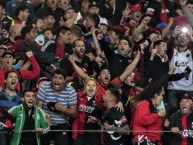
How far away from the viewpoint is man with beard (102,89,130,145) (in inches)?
617

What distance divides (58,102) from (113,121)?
1.10 m

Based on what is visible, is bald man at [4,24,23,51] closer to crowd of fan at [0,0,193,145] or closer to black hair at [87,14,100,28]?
crowd of fan at [0,0,193,145]

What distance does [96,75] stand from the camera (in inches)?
690

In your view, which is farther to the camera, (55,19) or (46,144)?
(55,19)

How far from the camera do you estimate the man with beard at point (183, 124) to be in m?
15.8

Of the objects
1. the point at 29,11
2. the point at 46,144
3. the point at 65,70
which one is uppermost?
the point at 29,11

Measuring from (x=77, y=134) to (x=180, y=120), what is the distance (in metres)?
1.88

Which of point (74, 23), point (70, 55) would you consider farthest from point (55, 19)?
point (70, 55)

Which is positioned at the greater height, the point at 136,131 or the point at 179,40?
the point at 179,40

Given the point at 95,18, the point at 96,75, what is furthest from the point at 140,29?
the point at 96,75

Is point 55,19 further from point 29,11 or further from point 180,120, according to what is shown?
point 180,120

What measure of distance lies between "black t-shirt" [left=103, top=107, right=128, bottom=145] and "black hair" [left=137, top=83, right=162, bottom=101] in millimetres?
471

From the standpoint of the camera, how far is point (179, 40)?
60.4 ft

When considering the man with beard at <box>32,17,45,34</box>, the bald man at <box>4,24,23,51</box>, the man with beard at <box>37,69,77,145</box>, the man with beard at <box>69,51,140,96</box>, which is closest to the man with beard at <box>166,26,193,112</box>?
the man with beard at <box>69,51,140,96</box>
